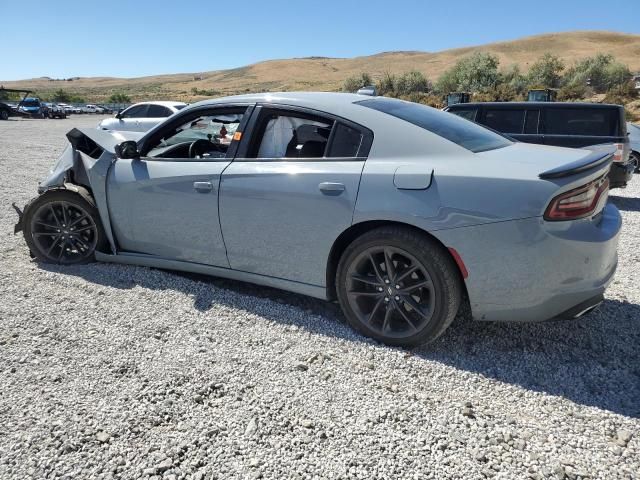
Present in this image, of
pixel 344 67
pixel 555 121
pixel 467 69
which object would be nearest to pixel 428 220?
pixel 555 121

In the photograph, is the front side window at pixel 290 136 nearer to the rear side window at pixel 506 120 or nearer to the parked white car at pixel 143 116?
the rear side window at pixel 506 120

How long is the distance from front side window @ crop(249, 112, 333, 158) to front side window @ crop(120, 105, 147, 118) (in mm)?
13460

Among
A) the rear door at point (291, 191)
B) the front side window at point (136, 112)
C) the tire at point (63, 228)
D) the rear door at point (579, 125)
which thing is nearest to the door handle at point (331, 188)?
the rear door at point (291, 191)

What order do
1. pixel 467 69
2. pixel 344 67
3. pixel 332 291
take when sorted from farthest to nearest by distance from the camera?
pixel 344 67, pixel 467 69, pixel 332 291

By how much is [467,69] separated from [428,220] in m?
47.5

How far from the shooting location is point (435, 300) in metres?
2.85

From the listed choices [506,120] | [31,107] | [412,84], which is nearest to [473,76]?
[412,84]

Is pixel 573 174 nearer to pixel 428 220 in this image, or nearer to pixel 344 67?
pixel 428 220

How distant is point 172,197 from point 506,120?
670cm

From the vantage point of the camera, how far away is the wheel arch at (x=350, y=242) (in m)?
2.84

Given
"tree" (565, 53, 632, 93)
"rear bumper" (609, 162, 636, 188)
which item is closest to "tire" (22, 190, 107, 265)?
"rear bumper" (609, 162, 636, 188)

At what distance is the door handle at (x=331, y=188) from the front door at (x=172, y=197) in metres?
0.86

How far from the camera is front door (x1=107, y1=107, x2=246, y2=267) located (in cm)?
359

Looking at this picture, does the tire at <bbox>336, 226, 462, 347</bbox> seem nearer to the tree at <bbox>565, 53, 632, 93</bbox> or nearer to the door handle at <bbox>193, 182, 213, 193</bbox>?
the door handle at <bbox>193, 182, 213, 193</bbox>
